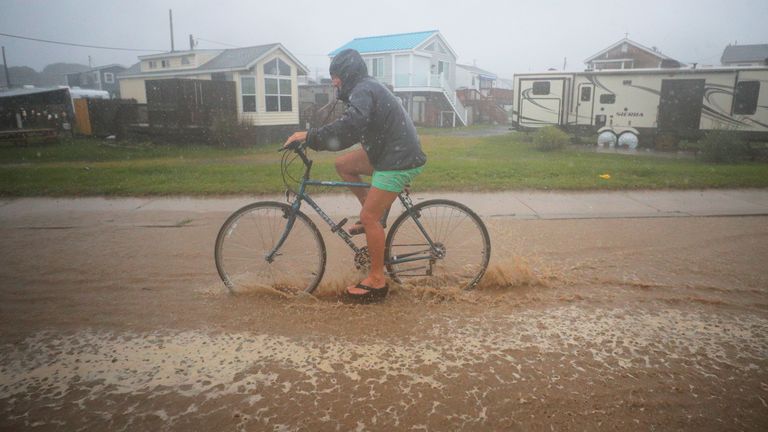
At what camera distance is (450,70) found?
44031 mm

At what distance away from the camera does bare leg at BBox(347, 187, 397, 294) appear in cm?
401

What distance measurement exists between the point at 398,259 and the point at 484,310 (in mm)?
900

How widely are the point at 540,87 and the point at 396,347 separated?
22.1m

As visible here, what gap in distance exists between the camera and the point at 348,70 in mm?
3939

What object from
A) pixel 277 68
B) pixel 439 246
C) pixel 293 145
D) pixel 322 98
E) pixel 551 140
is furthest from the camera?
pixel 322 98

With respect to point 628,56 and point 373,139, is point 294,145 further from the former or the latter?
point 628,56

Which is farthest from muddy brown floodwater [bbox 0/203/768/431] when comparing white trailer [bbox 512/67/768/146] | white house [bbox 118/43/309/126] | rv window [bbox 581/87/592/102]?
rv window [bbox 581/87/592/102]

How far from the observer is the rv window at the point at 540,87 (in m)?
22.7

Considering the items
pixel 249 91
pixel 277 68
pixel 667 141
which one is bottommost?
pixel 667 141

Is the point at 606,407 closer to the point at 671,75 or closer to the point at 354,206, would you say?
the point at 354,206

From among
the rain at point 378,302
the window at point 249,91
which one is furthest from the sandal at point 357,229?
the window at point 249,91

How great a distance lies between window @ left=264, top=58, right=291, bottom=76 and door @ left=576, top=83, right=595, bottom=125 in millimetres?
14848

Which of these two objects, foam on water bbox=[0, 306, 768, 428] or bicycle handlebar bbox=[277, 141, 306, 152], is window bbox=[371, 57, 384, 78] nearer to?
bicycle handlebar bbox=[277, 141, 306, 152]

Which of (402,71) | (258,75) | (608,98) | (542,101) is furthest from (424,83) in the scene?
(608,98)
